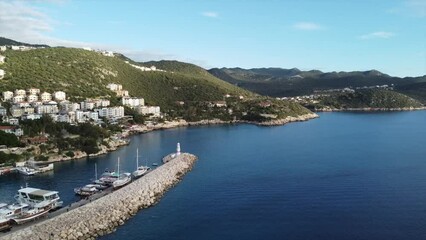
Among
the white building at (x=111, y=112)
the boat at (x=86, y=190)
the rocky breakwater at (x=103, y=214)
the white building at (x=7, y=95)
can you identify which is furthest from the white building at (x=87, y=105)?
the boat at (x=86, y=190)

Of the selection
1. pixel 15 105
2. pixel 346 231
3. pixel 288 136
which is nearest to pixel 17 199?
pixel 346 231

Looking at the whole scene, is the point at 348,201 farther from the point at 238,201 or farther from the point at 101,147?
the point at 101,147

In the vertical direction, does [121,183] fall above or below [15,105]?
below

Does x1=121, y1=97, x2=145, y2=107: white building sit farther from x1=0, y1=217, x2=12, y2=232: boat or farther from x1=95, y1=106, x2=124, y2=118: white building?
x1=0, y1=217, x2=12, y2=232: boat

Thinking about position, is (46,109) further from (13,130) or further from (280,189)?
(280,189)

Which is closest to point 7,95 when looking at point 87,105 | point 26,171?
point 87,105

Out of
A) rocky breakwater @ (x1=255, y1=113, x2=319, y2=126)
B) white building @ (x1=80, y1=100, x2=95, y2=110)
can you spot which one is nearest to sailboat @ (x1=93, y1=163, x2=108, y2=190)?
white building @ (x1=80, y1=100, x2=95, y2=110)

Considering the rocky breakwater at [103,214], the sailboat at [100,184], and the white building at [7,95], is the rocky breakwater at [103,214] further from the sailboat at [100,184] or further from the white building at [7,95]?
the white building at [7,95]
